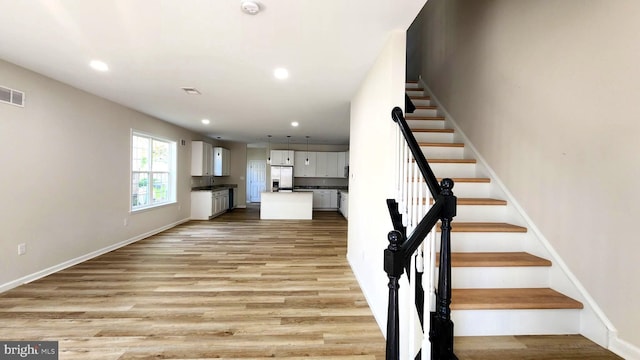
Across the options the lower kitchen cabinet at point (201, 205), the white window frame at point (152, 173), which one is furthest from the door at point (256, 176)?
the white window frame at point (152, 173)

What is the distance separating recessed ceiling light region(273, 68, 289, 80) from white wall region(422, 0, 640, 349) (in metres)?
2.16

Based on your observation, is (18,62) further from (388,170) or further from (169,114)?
(388,170)

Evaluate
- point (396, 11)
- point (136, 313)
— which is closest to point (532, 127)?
point (396, 11)

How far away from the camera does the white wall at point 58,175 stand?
→ 2906 millimetres

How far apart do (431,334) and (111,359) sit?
2.18m

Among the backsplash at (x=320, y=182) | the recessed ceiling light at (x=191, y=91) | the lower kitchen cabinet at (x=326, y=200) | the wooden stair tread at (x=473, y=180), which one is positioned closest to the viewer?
the wooden stair tread at (x=473, y=180)

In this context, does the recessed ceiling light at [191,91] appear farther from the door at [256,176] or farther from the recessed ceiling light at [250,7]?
the door at [256,176]

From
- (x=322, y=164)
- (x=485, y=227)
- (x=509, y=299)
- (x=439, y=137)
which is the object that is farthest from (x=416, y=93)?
(x=322, y=164)

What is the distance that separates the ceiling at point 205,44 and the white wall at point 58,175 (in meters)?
0.32

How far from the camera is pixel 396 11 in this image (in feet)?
6.12

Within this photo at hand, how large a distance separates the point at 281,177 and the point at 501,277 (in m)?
7.98

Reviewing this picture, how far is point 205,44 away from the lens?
2.39m

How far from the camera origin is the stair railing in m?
1.13

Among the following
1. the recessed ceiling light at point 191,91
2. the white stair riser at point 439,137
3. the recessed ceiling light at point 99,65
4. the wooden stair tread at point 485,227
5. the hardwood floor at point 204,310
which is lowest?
the hardwood floor at point 204,310
